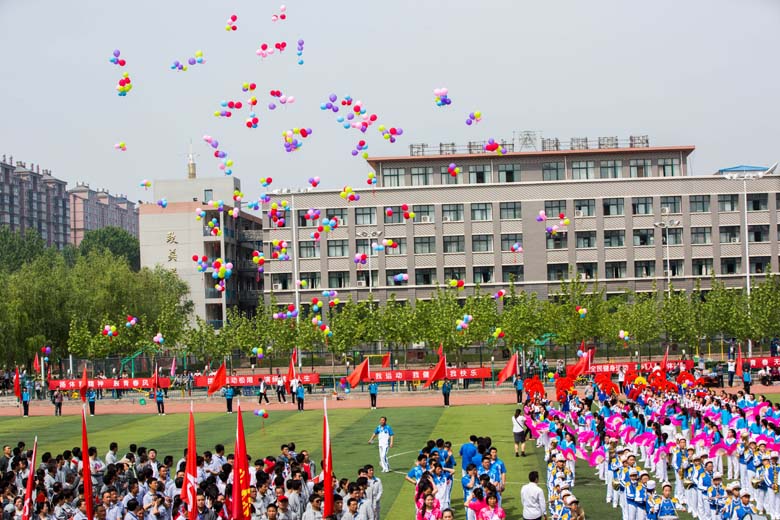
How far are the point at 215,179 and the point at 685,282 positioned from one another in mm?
43036

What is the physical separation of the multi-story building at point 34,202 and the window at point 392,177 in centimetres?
8063

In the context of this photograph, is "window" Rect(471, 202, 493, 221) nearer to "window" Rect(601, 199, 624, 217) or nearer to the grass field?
"window" Rect(601, 199, 624, 217)

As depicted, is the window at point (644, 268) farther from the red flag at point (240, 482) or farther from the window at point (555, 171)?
the red flag at point (240, 482)

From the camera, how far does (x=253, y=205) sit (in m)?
31.7

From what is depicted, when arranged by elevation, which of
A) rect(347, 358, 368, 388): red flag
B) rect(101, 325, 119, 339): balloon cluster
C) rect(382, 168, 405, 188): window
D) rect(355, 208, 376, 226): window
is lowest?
rect(347, 358, 368, 388): red flag

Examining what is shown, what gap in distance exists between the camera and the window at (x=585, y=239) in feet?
264

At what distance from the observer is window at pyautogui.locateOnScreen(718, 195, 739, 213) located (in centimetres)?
8025

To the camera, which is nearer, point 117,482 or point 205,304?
point 117,482

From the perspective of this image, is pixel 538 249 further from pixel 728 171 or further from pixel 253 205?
pixel 253 205

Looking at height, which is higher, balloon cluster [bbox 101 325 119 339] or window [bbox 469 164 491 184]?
window [bbox 469 164 491 184]

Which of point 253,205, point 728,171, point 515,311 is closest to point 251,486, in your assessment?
point 253,205

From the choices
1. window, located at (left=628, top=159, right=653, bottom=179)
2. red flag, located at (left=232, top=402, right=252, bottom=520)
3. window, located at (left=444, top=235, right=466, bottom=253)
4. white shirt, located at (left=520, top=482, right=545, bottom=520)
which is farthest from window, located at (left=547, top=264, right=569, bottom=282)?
red flag, located at (left=232, top=402, right=252, bottom=520)

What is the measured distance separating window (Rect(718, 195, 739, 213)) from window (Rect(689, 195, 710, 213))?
3.20ft

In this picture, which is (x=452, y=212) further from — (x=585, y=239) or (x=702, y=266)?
(x=702, y=266)
